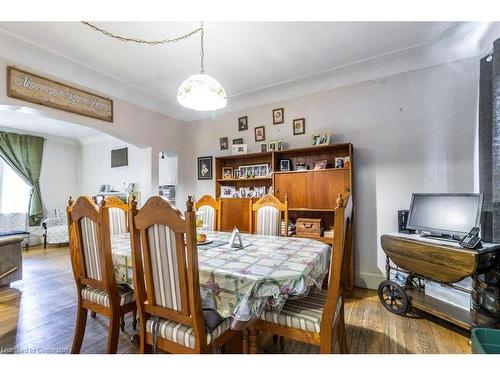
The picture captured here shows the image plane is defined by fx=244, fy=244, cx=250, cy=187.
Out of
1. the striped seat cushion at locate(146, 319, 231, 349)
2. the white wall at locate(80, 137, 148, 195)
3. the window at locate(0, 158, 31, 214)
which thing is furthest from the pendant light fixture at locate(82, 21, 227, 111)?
the window at locate(0, 158, 31, 214)

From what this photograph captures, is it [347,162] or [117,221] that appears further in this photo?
[347,162]

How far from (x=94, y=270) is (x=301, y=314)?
124 centimetres

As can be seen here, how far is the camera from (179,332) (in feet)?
3.61

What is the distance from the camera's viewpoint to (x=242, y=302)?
1100mm

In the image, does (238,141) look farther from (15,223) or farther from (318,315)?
(15,223)

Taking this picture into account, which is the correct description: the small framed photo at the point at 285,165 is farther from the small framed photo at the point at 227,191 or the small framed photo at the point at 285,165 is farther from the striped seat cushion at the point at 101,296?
the striped seat cushion at the point at 101,296

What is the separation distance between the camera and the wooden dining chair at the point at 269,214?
7.61 ft

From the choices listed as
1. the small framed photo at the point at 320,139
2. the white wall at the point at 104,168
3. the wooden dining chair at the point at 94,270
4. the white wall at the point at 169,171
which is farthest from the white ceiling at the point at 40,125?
the small framed photo at the point at 320,139

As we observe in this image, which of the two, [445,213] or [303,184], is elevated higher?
[303,184]

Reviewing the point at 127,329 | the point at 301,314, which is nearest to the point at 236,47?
the point at 301,314

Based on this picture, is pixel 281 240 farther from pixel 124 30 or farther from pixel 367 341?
pixel 124 30
